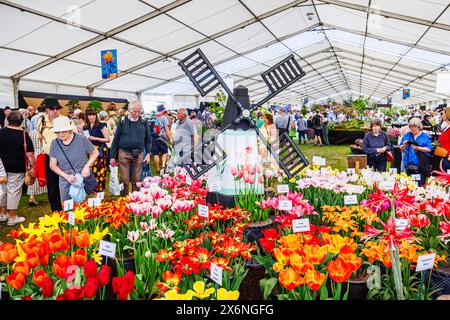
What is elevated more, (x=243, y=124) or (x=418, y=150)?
(x=243, y=124)

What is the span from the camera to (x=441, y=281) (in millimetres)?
1690

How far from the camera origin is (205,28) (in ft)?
38.8

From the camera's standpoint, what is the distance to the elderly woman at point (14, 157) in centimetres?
432

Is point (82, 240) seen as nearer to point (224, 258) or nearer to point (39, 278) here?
point (39, 278)

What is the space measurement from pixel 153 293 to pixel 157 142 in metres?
6.89

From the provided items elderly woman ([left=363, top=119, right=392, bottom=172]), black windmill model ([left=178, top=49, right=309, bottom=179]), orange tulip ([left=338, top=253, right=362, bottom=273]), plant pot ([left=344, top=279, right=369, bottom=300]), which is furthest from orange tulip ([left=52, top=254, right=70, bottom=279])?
elderly woman ([left=363, top=119, right=392, bottom=172])

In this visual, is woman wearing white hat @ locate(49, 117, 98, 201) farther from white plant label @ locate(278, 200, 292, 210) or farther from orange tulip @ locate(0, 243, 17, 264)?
white plant label @ locate(278, 200, 292, 210)

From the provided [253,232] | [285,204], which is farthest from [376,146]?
[285,204]

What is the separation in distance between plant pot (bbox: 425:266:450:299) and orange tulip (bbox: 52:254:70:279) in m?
1.54

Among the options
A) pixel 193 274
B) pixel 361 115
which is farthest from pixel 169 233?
pixel 361 115

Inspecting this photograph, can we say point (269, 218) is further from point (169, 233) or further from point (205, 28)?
point (205, 28)

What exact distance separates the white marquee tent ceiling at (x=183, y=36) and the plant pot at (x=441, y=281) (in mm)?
8436

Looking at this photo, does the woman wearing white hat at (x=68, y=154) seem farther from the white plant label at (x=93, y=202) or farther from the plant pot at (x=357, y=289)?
the plant pot at (x=357, y=289)

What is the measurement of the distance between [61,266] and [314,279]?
931mm
